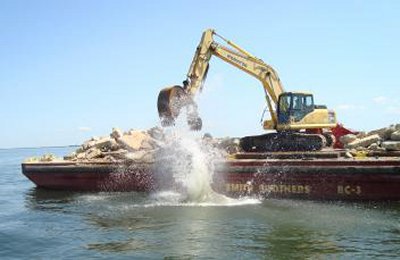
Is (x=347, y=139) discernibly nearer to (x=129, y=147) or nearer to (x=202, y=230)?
(x=129, y=147)

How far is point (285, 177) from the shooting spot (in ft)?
60.0

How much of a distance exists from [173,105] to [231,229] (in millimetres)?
8281

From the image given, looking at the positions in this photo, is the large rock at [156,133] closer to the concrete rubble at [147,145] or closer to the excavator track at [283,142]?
the concrete rubble at [147,145]

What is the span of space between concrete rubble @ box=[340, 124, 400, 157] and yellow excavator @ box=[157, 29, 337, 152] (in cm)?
173

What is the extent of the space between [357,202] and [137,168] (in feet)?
31.4

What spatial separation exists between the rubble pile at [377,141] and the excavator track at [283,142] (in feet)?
4.70

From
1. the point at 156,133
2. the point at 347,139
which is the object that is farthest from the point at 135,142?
the point at 347,139

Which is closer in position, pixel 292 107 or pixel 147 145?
pixel 292 107

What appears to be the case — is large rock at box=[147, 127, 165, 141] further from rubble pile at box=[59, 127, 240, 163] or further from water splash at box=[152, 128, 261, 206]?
water splash at box=[152, 128, 261, 206]

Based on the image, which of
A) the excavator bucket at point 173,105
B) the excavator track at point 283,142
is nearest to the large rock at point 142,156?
the excavator bucket at point 173,105

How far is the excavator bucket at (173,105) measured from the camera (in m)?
20.6

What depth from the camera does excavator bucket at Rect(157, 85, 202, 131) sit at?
20641mm

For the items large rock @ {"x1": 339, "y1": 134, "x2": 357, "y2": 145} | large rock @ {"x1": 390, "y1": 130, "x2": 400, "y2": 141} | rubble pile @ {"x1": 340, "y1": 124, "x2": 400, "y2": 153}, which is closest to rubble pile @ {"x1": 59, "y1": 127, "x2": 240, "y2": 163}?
rubble pile @ {"x1": 340, "y1": 124, "x2": 400, "y2": 153}

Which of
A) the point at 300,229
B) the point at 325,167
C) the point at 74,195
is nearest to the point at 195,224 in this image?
the point at 300,229
